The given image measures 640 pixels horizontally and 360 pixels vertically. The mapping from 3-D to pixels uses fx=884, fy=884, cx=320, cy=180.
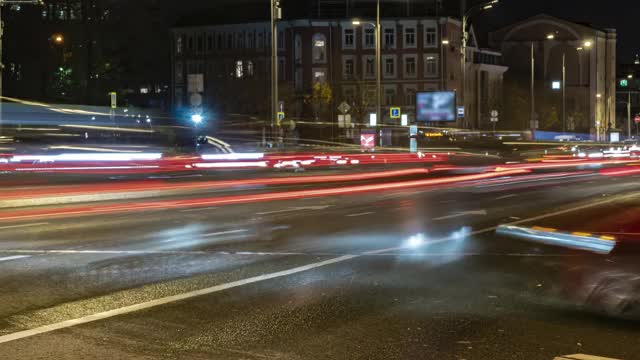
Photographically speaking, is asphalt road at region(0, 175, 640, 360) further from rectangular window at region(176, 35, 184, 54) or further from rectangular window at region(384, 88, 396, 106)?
rectangular window at region(176, 35, 184, 54)

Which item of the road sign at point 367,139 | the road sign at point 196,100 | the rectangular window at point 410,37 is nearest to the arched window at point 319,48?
the rectangular window at point 410,37

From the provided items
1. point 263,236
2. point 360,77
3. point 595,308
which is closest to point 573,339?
point 595,308

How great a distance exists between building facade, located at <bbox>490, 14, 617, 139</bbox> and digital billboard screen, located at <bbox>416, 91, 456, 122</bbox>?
5953 cm

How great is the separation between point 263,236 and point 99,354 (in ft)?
26.3

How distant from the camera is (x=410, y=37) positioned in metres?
92.9

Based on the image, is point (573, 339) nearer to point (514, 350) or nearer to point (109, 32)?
point (514, 350)

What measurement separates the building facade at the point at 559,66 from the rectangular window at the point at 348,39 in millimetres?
29280

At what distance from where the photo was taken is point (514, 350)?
7324mm

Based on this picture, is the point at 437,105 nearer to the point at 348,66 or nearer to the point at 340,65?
the point at 340,65

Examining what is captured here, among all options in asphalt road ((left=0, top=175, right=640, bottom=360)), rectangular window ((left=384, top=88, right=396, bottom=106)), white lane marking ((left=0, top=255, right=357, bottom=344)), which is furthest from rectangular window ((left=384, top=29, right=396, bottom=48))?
white lane marking ((left=0, top=255, right=357, bottom=344))

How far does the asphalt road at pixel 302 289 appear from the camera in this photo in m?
7.57

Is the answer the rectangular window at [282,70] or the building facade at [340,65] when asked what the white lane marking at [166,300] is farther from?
the rectangular window at [282,70]

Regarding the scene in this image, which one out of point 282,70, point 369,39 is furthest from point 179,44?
point 369,39

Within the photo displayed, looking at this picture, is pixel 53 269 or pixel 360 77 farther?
pixel 360 77
